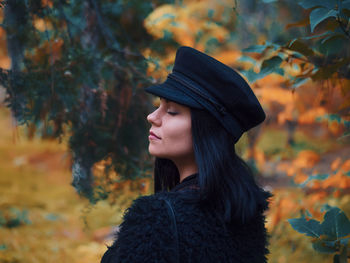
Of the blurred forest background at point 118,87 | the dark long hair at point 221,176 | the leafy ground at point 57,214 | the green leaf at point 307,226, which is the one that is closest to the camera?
the dark long hair at point 221,176

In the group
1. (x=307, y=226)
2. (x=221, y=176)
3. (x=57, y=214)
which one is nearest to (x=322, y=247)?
(x=307, y=226)

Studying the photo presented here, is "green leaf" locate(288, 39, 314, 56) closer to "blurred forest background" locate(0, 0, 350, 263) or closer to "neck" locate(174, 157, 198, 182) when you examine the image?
"blurred forest background" locate(0, 0, 350, 263)

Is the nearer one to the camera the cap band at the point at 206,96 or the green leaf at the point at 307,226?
the cap band at the point at 206,96

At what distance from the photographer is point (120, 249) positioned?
109cm

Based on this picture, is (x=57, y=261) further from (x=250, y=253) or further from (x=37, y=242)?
(x=250, y=253)

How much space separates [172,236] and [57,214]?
440 centimetres

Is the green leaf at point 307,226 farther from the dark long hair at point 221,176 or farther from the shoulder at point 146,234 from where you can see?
the shoulder at point 146,234

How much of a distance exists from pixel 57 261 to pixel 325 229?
278 cm

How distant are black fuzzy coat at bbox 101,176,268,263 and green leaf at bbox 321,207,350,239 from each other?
0.37 metres

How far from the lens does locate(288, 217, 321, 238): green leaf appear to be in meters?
1.42

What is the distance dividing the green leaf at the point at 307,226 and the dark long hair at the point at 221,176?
181mm

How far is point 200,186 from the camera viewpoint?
1186mm

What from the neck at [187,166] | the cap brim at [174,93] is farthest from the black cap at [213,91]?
the neck at [187,166]

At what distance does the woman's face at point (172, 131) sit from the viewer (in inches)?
50.9
